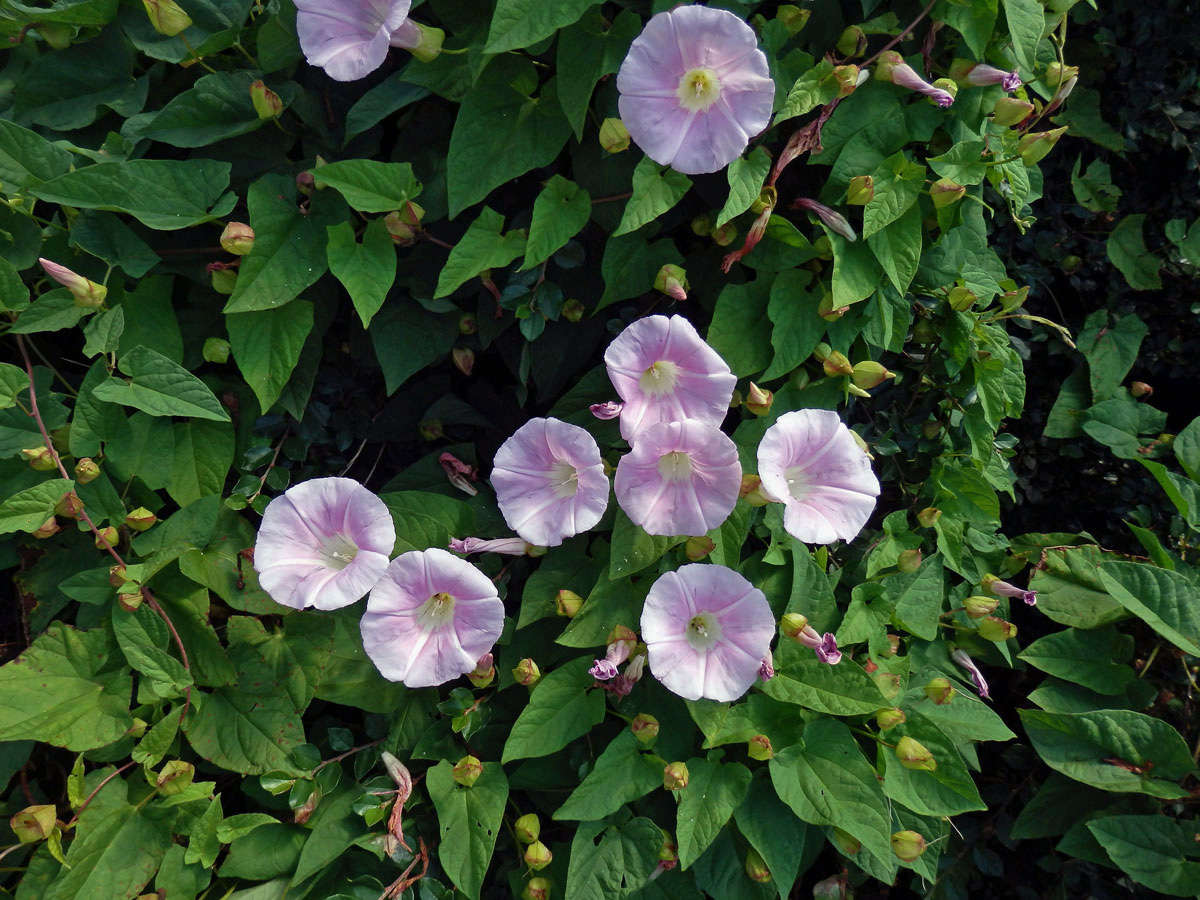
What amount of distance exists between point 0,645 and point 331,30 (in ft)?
4.81

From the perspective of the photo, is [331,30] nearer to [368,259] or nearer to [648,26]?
[368,259]

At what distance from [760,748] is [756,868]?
0.89 ft

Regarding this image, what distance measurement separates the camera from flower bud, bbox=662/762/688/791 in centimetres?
148

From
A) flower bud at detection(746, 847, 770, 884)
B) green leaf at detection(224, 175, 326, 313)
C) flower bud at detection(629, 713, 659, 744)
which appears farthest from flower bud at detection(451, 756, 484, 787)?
green leaf at detection(224, 175, 326, 313)

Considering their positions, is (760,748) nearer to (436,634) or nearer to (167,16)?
(436,634)

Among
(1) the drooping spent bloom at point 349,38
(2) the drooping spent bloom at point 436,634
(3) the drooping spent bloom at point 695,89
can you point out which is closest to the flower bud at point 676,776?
(2) the drooping spent bloom at point 436,634

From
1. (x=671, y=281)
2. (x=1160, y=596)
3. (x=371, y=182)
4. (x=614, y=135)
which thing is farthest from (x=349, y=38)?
(x=1160, y=596)

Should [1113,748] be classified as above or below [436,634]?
below

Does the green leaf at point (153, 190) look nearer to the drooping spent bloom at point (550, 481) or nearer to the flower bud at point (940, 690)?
the drooping spent bloom at point (550, 481)

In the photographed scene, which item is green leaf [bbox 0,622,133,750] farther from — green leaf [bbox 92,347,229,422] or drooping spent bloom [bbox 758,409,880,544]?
drooping spent bloom [bbox 758,409,880,544]

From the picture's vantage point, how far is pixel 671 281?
4.94 ft

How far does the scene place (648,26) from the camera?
Result: 1.29 meters

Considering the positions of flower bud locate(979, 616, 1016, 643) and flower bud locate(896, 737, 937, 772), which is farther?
flower bud locate(979, 616, 1016, 643)

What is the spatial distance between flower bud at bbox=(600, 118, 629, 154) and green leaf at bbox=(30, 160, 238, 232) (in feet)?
2.31
